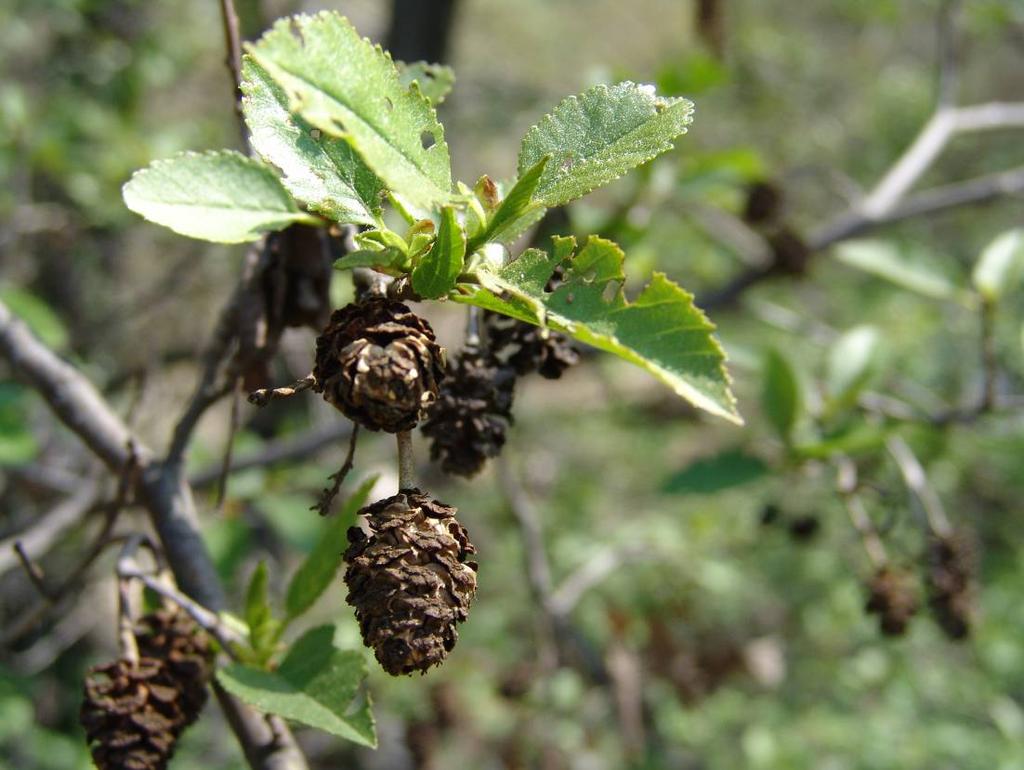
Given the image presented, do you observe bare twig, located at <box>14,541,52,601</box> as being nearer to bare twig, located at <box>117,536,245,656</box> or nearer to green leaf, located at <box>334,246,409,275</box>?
bare twig, located at <box>117,536,245,656</box>

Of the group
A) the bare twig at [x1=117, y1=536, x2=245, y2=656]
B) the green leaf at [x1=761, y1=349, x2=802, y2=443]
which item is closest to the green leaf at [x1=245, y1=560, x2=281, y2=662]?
the bare twig at [x1=117, y1=536, x2=245, y2=656]

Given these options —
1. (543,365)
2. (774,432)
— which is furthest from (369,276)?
(774,432)

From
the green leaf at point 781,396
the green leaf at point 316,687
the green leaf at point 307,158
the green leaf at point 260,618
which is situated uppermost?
the green leaf at point 781,396

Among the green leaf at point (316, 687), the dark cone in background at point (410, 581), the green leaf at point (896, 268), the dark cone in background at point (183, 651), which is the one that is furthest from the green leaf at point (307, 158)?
the green leaf at point (896, 268)

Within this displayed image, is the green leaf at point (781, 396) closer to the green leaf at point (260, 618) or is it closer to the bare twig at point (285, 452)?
the bare twig at point (285, 452)

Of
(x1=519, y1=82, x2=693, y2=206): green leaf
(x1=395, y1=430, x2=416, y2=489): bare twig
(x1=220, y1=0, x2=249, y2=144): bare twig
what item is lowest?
(x1=395, y1=430, x2=416, y2=489): bare twig

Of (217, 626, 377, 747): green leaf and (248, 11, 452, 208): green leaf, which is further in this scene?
(217, 626, 377, 747): green leaf
